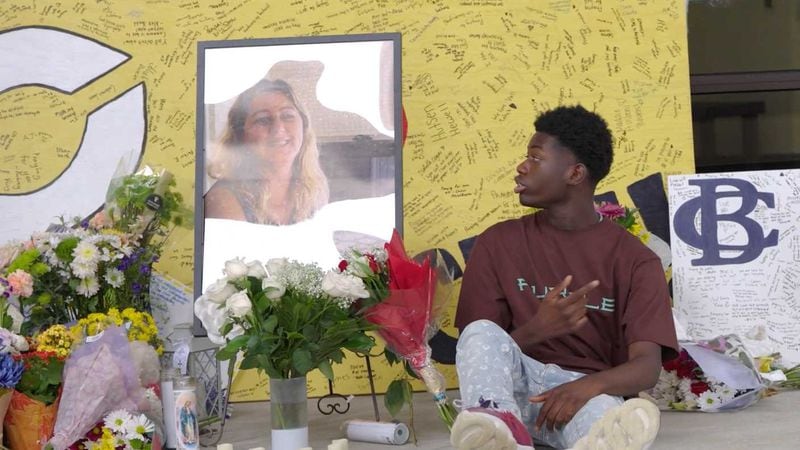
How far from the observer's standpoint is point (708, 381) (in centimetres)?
321

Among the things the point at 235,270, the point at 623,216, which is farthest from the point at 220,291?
the point at 623,216

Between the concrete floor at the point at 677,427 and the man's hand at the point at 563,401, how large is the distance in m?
0.28

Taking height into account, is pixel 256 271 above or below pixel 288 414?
above

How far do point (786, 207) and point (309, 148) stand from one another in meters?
1.84

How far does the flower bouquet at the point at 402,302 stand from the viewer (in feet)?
9.16

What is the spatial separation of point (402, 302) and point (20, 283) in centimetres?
108

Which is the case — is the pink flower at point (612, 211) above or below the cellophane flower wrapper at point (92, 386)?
above

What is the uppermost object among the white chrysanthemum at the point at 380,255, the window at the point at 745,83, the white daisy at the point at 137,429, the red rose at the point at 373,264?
the window at the point at 745,83

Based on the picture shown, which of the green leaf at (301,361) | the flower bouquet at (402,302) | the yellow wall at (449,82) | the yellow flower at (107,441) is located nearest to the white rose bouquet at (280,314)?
the green leaf at (301,361)

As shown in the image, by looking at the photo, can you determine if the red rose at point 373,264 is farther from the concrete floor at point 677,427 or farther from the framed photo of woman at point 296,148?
the concrete floor at point 677,427

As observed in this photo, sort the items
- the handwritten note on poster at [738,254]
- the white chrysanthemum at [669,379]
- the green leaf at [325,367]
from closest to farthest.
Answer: the green leaf at [325,367] → the white chrysanthemum at [669,379] → the handwritten note on poster at [738,254]

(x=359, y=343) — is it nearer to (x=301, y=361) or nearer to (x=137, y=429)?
(x=301, y=361)

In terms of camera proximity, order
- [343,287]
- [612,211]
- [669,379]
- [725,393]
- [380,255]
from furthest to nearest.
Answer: [612,211]
[669,379]
[725,393]
[380,255]
[343,287]

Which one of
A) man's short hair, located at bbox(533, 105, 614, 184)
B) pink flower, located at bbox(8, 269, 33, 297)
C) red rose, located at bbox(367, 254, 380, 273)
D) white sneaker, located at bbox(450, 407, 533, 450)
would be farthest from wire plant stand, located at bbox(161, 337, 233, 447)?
man's short hair, located at bbox(533, 105, 614, 184)
